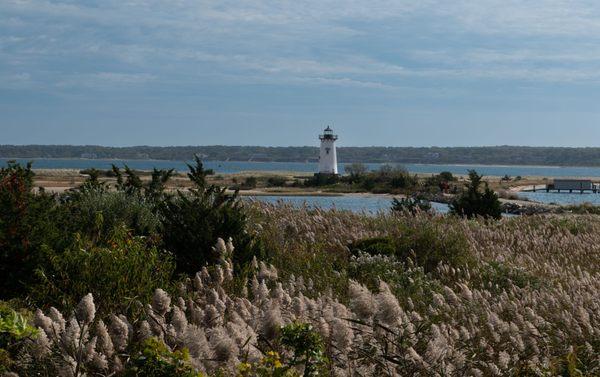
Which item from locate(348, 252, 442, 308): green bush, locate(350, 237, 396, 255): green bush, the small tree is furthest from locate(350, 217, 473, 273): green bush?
the small tree

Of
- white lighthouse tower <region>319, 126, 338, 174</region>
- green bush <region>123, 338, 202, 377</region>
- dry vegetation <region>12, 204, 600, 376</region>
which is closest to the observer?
green bush <region>123, 338, 202, 377</region>

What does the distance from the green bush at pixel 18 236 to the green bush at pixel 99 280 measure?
821 millimetres

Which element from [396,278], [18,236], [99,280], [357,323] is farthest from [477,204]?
[357,323]

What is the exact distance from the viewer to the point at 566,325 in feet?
25.2

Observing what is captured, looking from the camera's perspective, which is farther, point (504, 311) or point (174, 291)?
point (174, 291)

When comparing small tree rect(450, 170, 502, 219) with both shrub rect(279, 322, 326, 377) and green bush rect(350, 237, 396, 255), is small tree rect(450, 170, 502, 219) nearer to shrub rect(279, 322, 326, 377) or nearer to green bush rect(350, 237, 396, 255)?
green bush rect(350, 237, 396, 255)

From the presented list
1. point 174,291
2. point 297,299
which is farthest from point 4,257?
point 297,299

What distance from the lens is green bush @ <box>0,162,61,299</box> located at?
Answer: 9.92m

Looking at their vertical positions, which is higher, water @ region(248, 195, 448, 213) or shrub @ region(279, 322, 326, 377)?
shrub @ region(279, 322, 326, 377)

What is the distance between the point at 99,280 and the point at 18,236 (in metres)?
2.20

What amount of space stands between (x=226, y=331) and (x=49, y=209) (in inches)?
301

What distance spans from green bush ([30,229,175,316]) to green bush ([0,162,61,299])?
821mm

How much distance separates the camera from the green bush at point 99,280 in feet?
27.2

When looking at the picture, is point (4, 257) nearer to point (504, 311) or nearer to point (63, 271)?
point (63, 271)
